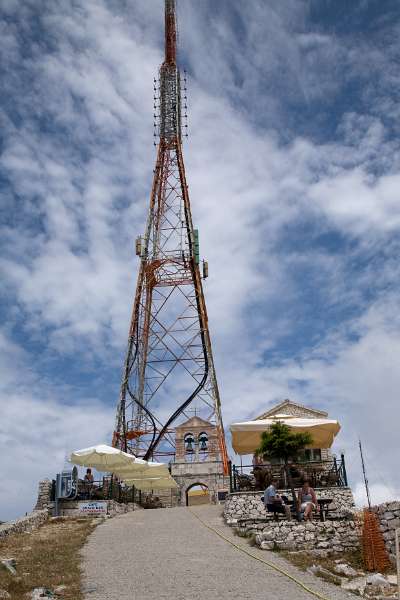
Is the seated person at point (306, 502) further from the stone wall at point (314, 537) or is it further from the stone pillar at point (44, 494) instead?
the stone pillar at point (44, 494)

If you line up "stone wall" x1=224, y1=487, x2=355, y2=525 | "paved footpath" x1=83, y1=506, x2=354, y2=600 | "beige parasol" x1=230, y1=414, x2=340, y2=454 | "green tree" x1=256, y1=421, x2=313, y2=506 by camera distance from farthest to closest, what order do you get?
"beige parasol" x1=230, y1=414, x2=340, y2=454 < "stone wall" x1=224, y1=487, x2=355, y2=525 < "green tree" x1=256, y1=421, x2=313, y2=506 < "paved footpath" x1=83, y1=506, x2=354, y2=600

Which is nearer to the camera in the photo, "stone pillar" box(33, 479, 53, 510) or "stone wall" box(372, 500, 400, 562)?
"stone wall" box(372, 500, 400, 562)

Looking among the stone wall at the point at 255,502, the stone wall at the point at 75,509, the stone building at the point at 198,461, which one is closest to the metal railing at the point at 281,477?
the stone wall at the point at 255,502

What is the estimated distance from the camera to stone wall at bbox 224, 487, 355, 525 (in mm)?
15577

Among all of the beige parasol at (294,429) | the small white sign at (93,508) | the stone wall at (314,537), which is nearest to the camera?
the stone wall at (314,537)

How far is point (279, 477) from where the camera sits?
59.8ft

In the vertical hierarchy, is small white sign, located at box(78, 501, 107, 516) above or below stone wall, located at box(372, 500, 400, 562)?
above

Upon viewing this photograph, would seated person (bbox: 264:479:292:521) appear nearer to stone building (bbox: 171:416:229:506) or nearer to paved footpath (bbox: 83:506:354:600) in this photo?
paved footpath (bbox: 83:506:354:600)

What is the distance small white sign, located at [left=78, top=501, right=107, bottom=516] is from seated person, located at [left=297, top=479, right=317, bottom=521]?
22.6ft

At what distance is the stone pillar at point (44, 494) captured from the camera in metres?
18.6

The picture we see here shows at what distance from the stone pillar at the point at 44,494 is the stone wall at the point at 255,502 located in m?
5.87

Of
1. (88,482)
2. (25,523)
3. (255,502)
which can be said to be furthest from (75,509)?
(255,502)

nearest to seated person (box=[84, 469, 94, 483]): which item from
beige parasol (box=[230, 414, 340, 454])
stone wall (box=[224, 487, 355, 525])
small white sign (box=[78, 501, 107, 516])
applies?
small white sign (box=[78, 501, 107, 516])

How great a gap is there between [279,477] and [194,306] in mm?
17437
